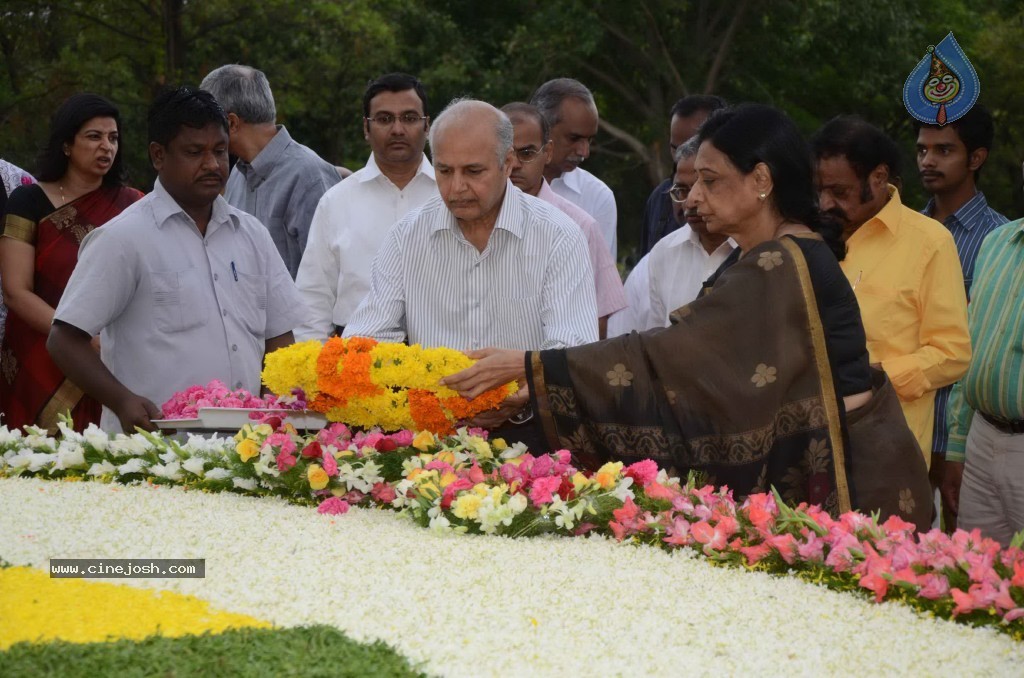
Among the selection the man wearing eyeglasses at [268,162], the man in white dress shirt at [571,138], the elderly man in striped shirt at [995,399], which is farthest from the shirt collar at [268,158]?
the elderly man in striped shirt at [995,399]

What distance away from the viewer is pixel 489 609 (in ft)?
11.4

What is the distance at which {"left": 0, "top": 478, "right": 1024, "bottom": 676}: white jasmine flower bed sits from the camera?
3234 millimetres

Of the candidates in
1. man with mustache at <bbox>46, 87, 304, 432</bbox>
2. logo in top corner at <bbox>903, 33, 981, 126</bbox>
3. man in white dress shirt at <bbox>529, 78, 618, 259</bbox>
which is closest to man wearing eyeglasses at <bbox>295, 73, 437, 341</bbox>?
man with mustache at <bbox>46, 87, 304, 432</bbox>

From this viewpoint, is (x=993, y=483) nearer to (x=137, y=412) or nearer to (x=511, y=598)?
(x=511, y=598)

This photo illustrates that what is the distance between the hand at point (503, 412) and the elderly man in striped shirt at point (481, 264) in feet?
1.26

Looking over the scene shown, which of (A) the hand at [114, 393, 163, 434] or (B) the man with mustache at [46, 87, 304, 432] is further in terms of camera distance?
(B) the man with mustache at [46, 87, 304, 432]

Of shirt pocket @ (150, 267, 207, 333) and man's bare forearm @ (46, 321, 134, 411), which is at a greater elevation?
shirt pocket @ (150, 267, 207, 333)

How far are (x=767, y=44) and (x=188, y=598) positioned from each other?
2925cm

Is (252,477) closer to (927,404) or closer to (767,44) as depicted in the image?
(927,404)

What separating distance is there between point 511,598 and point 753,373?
1.25m

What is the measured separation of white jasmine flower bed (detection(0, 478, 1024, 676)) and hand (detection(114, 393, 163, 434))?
700mm

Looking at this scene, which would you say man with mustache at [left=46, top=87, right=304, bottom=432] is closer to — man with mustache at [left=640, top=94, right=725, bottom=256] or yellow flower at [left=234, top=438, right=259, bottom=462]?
yellow flower at [left=234, top=438, right=259, bottom=462]

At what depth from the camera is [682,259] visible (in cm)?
630

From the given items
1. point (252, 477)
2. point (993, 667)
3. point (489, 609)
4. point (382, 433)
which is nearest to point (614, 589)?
point (489, 609)
